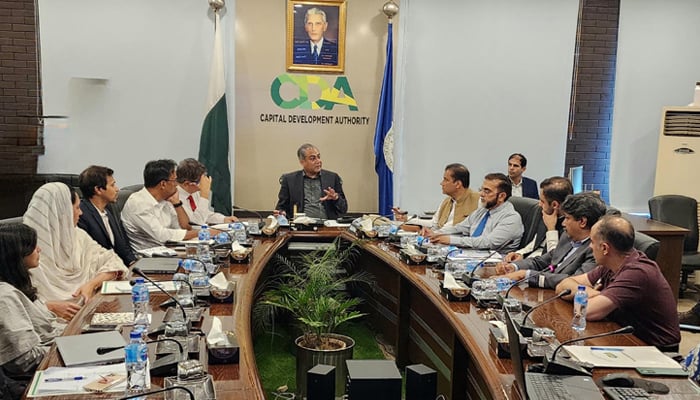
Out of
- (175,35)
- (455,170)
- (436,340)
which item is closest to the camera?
(436,340)

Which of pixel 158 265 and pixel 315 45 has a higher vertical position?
pixel 315 45

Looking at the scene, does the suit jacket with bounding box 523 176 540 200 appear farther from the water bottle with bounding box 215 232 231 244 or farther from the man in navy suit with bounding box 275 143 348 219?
the water bottle with bounding box 215 232 231 244

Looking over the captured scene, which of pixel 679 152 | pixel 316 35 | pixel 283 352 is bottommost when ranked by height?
pixel 283 352

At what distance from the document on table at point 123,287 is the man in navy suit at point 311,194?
2.40 metres

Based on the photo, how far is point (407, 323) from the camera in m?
3.60

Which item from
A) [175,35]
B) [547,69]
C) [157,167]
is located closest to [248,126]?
[175,35]

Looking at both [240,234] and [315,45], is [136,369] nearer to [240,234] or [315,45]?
[240,234]

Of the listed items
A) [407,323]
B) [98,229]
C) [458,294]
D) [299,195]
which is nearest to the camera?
[458,294]

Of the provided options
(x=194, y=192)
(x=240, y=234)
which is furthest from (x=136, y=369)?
(x=194, y=192)

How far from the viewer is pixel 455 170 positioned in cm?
436

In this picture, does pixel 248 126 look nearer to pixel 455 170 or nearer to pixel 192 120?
pixel 192 120

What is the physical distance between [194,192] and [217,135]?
3.68 ft

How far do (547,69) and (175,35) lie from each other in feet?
12.1

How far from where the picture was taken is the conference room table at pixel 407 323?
177cm
